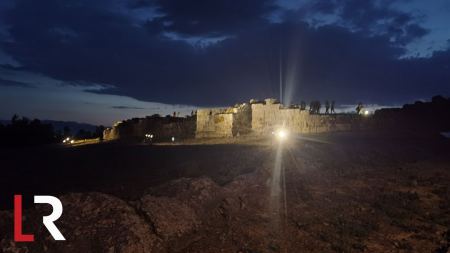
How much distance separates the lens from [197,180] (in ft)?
38.9

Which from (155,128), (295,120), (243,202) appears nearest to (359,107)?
(295,120)

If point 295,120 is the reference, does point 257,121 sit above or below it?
below

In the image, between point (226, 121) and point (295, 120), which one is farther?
point (295, 120)

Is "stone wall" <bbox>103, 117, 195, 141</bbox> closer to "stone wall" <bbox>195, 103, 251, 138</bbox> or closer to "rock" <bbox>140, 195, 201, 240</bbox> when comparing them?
"stone wall" <bbox>195, 103, 251, 138</bbox>

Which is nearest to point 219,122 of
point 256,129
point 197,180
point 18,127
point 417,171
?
point 256,129

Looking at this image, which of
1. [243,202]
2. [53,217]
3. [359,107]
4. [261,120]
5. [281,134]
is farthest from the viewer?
[359,107]

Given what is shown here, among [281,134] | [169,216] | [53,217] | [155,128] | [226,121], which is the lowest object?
[169,216]

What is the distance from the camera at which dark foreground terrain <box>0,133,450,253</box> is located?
8641mm

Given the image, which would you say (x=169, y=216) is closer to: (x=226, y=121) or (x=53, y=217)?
(x=53, y=217)

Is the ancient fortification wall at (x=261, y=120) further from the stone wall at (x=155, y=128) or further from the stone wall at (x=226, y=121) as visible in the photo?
the stone wall at (x=155, y=128)

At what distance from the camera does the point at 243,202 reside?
11.5 meters

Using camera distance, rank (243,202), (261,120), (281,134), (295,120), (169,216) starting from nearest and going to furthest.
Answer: (169,216), (243,202), (281,134), (261,120), (295,120)

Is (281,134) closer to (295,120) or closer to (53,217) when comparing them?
(295,120)

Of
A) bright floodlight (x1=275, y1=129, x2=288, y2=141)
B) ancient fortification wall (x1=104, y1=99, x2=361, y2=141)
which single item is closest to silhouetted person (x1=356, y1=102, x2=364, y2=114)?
ancient fortification wall (x1=104, y1=99, x2=361, y2=141)
